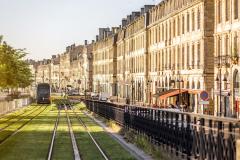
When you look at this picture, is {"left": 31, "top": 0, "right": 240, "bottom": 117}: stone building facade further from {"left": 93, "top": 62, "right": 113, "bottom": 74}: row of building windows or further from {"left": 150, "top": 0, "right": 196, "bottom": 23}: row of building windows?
{"left": 93, "top": 62, "right": 113, "bottom": 74}: row of building windows

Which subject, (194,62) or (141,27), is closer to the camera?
(194,62)

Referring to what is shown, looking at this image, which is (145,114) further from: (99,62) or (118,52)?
(99,62)

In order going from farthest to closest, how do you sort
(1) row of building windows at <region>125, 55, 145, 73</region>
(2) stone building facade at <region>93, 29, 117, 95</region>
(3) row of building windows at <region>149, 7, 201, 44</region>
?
(2) stone building facade at <region>93, 29, 117, 95</region> → (1) row of building windows at <region>125, 55, 145, 73</region> → (3) row of building windows at <region>149, 7, 201, 44</region>

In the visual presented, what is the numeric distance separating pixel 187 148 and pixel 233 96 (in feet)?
118

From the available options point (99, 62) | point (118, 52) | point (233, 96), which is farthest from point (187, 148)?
point (99, 62)

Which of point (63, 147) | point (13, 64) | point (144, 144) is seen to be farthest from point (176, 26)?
point (144, 144)

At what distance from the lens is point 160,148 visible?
25609 mm

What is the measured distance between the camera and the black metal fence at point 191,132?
15352 millimetres

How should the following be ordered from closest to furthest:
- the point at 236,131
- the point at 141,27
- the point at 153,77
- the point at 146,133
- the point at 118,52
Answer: the point at 236,131, the point at 146,133, the point at 153,77, the point at 141,27, the point at 118,52

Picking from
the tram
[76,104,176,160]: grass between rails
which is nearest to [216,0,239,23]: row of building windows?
[76,104,176,160]: grass between rails

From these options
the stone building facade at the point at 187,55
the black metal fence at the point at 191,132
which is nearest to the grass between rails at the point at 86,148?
the black metal fence at the point at 191,132

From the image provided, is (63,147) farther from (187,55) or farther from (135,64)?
(135,64)

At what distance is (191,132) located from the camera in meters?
19.8

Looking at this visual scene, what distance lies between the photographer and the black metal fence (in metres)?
15.4
